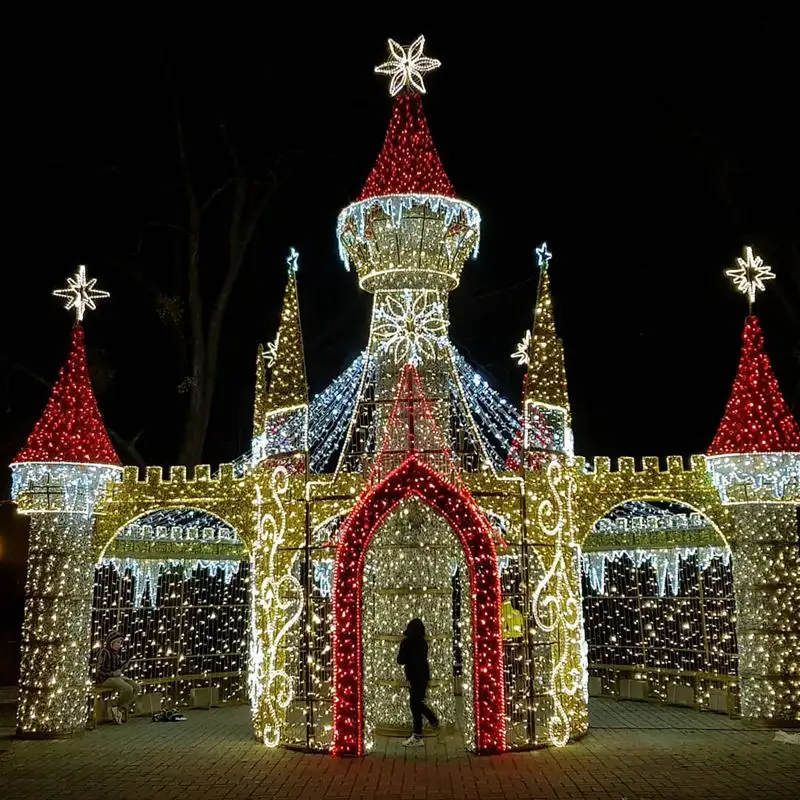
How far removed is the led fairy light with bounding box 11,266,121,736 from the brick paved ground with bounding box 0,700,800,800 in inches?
21.9

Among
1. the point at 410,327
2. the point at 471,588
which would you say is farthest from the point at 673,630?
the point at 410,327

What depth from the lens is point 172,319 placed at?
1955cm

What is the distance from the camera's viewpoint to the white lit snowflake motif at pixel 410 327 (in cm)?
1175

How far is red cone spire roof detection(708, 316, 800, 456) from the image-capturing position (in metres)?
11.7

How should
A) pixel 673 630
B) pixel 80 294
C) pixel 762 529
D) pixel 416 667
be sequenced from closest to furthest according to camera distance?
1. pixel 416 667
2. pixel 762 529
3. pixel 80 294
4. pixel 673 630

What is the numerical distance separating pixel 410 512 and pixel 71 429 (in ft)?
15.3

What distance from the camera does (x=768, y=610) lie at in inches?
458

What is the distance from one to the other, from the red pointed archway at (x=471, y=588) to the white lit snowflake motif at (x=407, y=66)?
17.2ft

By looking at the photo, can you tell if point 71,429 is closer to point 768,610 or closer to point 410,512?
point 410,512

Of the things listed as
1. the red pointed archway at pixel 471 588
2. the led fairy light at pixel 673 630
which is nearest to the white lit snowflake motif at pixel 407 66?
the red pointed archway at pixel 471 588

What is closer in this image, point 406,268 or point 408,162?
point 406,268

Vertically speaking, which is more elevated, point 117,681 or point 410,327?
point 410,327

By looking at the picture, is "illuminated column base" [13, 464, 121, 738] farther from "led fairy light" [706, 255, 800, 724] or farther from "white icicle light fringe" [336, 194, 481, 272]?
"led fairy light" [706, 255, 800, 724]

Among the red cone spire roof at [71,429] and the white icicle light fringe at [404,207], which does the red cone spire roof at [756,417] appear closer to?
the white icicle light fringe at [404,207]
